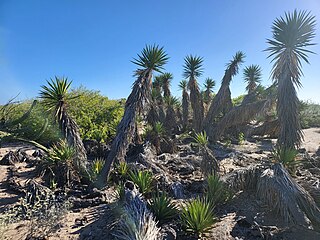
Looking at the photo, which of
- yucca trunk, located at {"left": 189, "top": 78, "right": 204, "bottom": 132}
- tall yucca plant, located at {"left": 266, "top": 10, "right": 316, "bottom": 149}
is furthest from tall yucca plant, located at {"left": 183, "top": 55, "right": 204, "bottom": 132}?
tall yucca plant, located at {"left": 266, "top": 10, "right": 316, "bottom": 149}

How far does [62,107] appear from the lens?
711 cm

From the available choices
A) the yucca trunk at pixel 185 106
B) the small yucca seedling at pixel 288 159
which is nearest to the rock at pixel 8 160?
the small yucca seedling at pixel 288 159

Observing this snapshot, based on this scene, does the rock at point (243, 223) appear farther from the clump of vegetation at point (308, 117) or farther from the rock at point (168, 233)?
the clump of vegetation at point (308, 117)

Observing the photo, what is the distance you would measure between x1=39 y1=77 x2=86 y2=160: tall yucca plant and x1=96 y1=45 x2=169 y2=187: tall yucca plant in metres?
1.01

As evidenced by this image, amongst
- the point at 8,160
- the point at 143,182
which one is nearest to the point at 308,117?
the point at 143,182

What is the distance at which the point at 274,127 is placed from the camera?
15711mm

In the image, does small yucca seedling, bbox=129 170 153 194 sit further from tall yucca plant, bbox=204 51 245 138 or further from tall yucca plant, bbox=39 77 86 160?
tall yucca plant, bbox=204 51 245 138

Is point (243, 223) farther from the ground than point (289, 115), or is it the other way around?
point (289, 115)

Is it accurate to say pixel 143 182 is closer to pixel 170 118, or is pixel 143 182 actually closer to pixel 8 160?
pixel 8 160

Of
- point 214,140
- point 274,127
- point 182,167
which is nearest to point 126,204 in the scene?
Result: point 182,167

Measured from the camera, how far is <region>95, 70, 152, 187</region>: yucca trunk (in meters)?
7.25

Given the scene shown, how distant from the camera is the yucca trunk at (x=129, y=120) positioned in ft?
23.8

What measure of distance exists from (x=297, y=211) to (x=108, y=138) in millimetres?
10438

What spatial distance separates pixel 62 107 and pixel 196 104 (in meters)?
10.3
